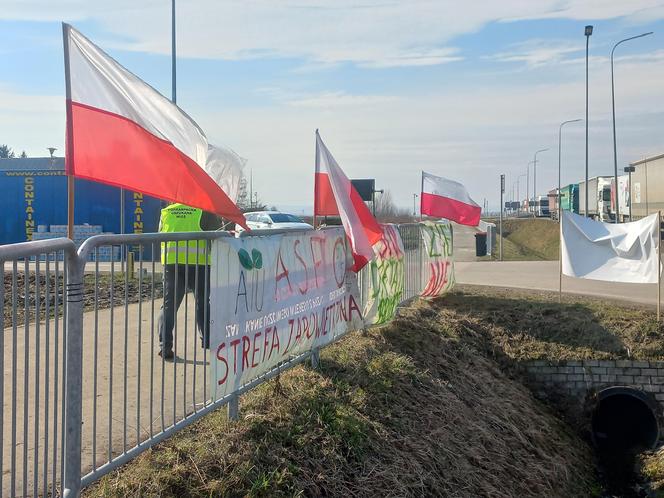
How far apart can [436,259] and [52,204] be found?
19250mm

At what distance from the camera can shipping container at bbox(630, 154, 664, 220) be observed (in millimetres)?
37281

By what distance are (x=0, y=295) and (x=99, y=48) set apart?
185 cm

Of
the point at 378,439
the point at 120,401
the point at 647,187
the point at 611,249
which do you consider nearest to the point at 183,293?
the point at 120,401

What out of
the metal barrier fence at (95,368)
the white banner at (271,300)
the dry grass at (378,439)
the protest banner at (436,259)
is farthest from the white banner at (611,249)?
the metal barrier fence at (95,368)

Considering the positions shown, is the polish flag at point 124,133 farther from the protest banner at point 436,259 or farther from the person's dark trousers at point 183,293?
the protest banner at point 436,259

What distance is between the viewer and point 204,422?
4.98 m

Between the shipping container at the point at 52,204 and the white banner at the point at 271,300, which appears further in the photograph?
the shipping container at the point at 52,204

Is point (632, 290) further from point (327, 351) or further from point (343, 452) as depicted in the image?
point (343, 452)

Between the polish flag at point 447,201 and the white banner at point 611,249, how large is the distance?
5.61 feet

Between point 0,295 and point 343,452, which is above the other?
point 0,295

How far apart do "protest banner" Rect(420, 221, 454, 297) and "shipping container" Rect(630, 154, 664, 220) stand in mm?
26561

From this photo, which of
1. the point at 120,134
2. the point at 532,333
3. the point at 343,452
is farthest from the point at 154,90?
the point at 532,333

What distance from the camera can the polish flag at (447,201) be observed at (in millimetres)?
12227

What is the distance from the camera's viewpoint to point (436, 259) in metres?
12.2
